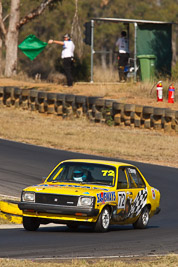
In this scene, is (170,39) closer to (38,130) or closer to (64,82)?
(64,82)

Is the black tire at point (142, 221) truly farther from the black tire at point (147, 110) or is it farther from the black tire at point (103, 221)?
the black tire at point (147, 110)

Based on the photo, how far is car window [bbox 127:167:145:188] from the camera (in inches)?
467

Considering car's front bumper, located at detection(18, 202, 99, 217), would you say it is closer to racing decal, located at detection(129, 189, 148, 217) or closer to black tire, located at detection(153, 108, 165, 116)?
racing decal, located at detection(129, 189, 148, 217)

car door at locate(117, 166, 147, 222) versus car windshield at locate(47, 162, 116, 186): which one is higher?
car windshield at locate(47, 162, 116, 186)

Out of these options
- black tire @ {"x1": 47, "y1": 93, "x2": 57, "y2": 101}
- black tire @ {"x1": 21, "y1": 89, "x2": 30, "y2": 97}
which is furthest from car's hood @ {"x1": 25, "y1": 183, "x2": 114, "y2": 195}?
black tire @ {"x1": 21, "y1": 89, "x2": 30, "y2": 97}

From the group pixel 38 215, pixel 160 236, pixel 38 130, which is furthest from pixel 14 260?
pixel 38 130

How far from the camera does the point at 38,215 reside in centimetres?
1041

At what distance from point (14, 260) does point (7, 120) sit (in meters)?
21.5

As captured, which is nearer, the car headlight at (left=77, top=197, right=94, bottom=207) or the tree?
the car headlight at (left=77, top=197, right=94, bottom=207)

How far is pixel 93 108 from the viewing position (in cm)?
2853

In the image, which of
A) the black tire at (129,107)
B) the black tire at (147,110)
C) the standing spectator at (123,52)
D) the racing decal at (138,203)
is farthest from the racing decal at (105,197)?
the standing spectator at (123,52)

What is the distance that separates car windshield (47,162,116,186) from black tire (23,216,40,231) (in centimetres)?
89

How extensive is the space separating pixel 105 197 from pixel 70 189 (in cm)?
56

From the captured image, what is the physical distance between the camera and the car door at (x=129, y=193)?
11.2 meters
